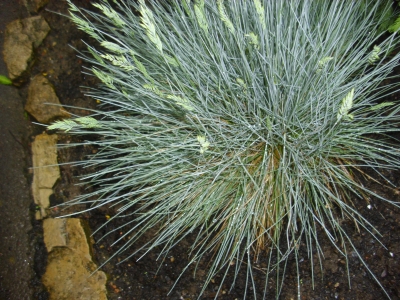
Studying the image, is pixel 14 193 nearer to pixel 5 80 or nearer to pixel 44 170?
pixel 44 170

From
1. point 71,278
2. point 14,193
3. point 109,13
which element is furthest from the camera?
point 14,193

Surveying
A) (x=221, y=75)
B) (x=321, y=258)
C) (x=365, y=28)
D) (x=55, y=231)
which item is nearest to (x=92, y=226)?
(x=55, y=231)

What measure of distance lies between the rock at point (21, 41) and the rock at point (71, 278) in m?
0.98

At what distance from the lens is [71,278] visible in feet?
5.49

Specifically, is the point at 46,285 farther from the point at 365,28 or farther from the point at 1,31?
the point at 365,28

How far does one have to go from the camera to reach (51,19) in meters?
2.06

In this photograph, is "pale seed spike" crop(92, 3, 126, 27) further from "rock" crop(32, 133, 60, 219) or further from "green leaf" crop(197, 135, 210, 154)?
"rock" crop(32, 133, 60, 219)

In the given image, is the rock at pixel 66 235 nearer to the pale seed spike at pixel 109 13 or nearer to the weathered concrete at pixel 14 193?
the weathered concrete at pixel 14 193

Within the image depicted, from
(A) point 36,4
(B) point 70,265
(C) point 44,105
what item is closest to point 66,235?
(B) point 70,265

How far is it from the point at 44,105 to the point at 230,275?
1.25 metres

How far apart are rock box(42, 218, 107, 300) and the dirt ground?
4cm

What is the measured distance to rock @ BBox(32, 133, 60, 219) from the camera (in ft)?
6.01

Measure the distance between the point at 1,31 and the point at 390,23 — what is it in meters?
1.90

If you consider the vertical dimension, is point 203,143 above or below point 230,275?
above
